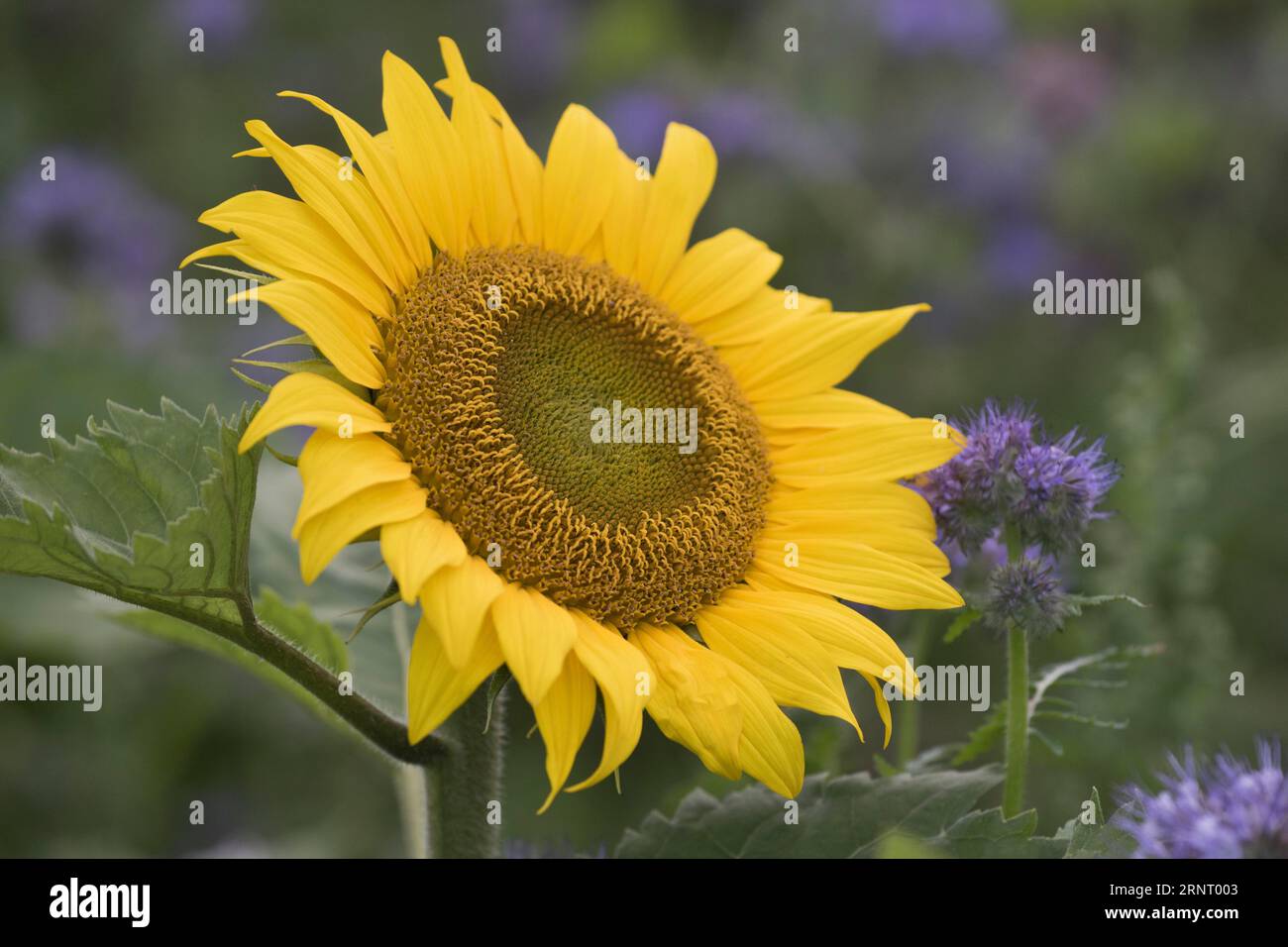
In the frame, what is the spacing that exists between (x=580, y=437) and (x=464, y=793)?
24.0 inches

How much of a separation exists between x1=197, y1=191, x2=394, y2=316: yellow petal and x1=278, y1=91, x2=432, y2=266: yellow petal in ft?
0.34

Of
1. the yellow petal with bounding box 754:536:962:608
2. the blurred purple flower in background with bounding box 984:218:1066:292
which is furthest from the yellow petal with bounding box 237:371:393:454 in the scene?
the blurred purple flower in background with bounding box 984:218:1066:292

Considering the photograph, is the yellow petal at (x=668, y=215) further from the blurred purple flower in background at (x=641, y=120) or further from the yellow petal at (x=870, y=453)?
the blurred purple flower in background at (x=641, y=120)

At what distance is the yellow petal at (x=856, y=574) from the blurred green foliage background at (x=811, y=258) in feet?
1.12

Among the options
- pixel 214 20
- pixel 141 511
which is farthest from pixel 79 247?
pixel 141 511

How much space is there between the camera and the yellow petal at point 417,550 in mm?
1768

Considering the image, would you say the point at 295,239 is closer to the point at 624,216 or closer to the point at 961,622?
the point at 624,216

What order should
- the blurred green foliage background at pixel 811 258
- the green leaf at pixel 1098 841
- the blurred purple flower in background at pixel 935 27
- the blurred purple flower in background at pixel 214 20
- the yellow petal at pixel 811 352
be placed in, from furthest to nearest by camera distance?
the blurred purple flower in background at pixel 935 27
the blurred purple flower in background at pixel 214 20
the blurred green foliage background at pixel 811 258
the yellow petal at pixel 811 352
the green leaf at pixel 1098 841

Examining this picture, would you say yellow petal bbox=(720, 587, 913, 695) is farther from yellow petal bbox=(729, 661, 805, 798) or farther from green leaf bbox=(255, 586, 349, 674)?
green leaf bbox=(255, 586, 349, 674)

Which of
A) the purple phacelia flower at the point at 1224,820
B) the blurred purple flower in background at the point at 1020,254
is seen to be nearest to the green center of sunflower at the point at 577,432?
the purple phacelia flower at the point at 1224,820

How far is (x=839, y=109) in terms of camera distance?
5.94 meters

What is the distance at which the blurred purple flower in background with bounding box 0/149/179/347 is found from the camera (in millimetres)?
5137

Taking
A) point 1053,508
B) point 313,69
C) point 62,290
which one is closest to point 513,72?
point 313,69
